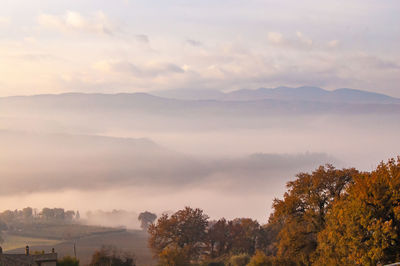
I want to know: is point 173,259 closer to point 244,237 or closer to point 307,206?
point 307,206

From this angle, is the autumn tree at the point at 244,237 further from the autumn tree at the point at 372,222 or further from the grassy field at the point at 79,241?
Result: the autumn tree at the point at 372,222

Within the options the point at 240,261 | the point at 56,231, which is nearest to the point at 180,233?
the point at 240,261

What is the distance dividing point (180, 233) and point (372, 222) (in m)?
58.7

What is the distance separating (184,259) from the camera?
7744cm

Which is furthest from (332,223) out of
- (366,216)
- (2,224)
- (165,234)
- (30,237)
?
(2,224)

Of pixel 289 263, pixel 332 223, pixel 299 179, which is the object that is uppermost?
pixel 299 179

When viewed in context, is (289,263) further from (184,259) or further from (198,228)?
(198,228)

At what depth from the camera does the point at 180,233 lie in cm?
9950

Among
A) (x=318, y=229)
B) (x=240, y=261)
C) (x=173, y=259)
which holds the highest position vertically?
(x=318, y=229)

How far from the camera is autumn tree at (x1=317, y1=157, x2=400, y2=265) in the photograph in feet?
141

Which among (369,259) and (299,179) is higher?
(299,179)

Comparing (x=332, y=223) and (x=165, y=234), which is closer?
(x=332, y=223)

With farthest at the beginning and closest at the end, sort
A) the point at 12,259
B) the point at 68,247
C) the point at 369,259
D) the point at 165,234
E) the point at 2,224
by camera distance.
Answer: the point at 2,224 → the point at 68,247 → the point at 165,234 → the point at 12,259 → the point at 369,259

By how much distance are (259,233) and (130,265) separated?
3264cm
